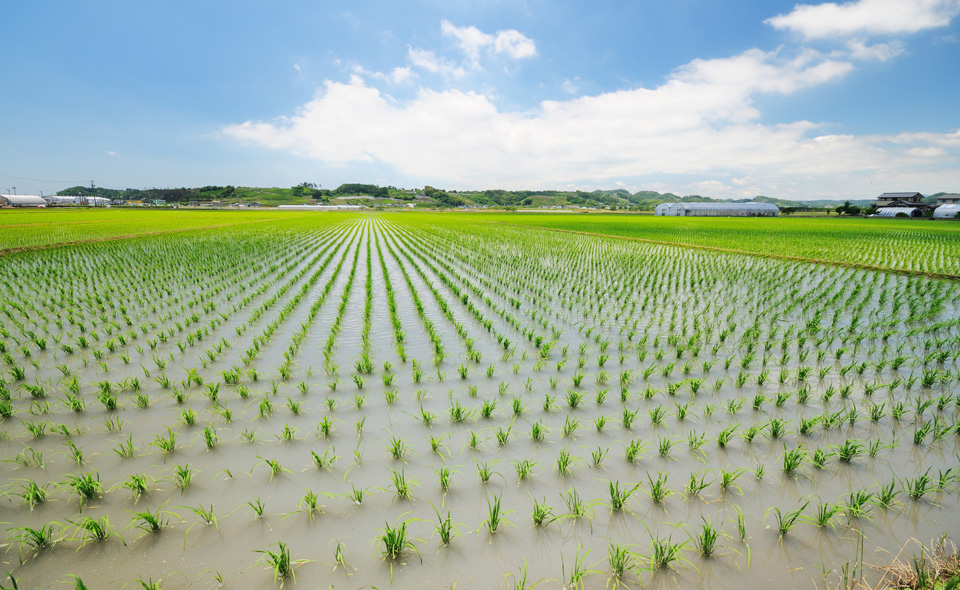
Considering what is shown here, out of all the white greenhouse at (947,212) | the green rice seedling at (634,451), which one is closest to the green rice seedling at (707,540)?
the green rice seedling at (634,451)

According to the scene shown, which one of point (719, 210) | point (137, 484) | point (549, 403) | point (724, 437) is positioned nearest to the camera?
point (137, 484)

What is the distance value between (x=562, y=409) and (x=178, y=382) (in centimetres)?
473

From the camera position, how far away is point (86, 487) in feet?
9.40

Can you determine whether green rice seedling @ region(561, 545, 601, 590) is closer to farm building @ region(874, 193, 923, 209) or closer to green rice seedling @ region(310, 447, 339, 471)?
green rice seedling @ region(310, 447, 339, 471)

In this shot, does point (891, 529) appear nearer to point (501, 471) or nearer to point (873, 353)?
point (501, 471)

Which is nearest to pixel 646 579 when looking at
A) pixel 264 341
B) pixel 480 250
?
pixel 264 341

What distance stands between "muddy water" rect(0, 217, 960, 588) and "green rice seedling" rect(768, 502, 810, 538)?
0.06 meters

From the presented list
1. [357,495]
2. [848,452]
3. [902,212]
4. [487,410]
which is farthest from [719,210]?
[357,495]

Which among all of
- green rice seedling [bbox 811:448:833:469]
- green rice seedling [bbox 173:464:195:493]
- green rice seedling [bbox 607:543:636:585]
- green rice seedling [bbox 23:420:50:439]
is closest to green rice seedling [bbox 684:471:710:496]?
green rice seedling [bbox 607:543:636:585]

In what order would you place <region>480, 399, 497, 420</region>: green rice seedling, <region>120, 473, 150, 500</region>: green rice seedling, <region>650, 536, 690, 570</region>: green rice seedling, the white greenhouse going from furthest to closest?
the white greenhouse < <region>480, 399, 497, 420</region>: green rice seedling < <region>120, 473, 150, 500</region>: green rice seedling < <region>650, 536, 690, 570</region>: green rice seedling

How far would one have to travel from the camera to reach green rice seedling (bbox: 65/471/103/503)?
2855 millimetres

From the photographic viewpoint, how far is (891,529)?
104 inches

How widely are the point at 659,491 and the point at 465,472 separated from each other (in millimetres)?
1514

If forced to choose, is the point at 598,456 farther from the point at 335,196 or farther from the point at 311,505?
the point at 335,196
